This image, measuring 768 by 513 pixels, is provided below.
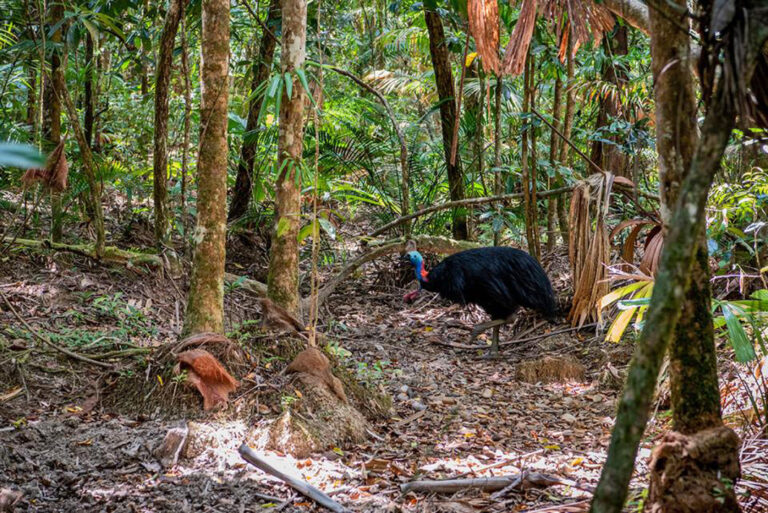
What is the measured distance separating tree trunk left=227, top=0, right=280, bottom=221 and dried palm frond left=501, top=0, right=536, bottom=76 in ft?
11.7

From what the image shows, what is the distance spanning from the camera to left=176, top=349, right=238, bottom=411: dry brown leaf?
3812 millimetres

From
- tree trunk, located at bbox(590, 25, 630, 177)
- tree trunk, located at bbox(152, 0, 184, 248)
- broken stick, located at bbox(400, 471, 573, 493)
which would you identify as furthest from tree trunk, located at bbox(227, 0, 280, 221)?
broken stick, located at bbox(400, 471, 573, 493)

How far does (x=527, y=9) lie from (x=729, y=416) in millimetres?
2577

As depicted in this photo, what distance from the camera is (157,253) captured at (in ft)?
21.6

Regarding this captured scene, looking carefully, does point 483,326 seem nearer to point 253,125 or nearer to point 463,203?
point 463,203

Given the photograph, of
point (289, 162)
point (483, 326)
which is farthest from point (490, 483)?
point (483, 326)

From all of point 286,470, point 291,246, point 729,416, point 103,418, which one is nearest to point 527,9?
point 291,246

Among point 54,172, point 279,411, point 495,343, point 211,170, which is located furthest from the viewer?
point 495,343

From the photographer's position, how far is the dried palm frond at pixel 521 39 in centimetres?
414

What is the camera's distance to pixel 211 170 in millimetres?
4023

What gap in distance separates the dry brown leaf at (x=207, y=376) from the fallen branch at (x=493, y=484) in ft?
4.02

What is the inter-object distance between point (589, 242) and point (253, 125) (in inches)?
164

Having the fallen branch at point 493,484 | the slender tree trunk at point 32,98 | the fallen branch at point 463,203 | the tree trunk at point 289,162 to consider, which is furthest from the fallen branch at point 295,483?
the slender tree trunk at point 32,98

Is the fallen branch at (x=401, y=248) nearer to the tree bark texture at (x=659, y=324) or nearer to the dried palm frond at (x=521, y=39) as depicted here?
the dried palm frond at (x=521, y=39)
